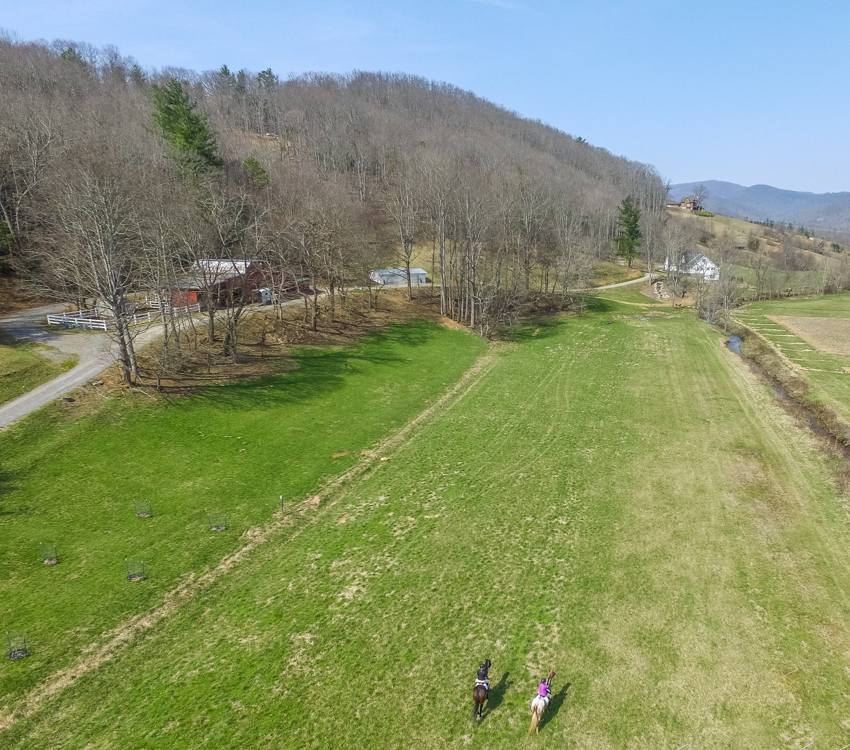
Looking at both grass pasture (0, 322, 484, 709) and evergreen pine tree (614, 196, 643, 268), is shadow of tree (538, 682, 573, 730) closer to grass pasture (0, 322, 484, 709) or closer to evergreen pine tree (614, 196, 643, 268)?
grass pasture (0, 322, 484, 709)

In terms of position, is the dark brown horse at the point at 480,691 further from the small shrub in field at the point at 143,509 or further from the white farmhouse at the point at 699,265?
the white farmhouse at the point at 699,265

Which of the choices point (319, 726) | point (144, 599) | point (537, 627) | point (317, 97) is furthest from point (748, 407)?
point (317, 97)

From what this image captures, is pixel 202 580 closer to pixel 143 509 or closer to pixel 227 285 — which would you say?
pixel 143 509

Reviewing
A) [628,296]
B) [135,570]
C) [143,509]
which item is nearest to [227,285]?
[143,509]

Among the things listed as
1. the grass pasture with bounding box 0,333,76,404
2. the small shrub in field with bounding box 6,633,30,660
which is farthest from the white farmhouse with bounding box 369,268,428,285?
the small shrub in field with bounding box 6,633,30,660

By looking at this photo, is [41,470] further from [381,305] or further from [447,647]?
[381,305]

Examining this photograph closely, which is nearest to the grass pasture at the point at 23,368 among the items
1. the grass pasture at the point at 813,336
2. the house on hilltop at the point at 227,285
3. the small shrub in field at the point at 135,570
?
the house on hilltop at the point at 227,285

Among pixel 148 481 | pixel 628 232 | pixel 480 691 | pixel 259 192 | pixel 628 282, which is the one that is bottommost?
pixel 480 691
